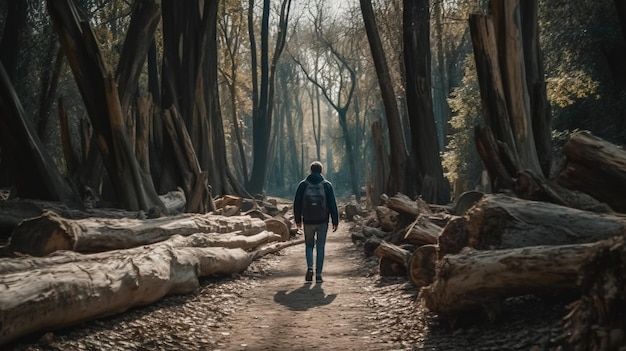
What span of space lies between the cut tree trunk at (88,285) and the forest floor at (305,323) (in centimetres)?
15

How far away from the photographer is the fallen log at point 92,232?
6059 mm

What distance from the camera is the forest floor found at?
15.3 feet

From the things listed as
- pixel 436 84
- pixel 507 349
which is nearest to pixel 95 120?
pixel 507 349

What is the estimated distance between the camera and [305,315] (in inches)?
264

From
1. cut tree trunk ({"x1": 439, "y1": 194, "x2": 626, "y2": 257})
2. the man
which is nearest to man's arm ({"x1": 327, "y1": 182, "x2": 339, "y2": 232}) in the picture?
the man

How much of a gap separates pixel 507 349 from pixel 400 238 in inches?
238

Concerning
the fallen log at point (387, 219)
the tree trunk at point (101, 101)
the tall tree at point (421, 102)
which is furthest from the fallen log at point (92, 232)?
the tall tree at point (421, 102)

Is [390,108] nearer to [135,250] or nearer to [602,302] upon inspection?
[135,250]

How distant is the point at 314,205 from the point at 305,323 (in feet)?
9.18

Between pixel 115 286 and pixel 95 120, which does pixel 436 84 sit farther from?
pixel 115 286

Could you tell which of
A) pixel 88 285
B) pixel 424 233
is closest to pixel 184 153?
pixel 424 233

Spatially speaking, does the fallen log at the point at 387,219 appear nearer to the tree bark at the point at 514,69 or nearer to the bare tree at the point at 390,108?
the bare tree at the point at 390,108

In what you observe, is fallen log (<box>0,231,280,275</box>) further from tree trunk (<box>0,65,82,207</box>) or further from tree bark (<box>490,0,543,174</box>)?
tree bark (<box>490,0,543,174</box>)

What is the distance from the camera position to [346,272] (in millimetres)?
9992
